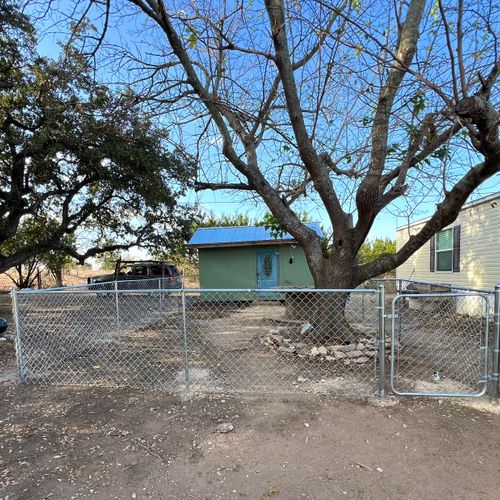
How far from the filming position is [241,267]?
12.6m

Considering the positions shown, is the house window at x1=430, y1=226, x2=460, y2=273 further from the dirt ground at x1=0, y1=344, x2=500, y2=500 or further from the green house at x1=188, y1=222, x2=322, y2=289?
the dirt ground at x1=0, y1=344, x2=500, y2=500

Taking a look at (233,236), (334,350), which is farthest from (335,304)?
(233,236)

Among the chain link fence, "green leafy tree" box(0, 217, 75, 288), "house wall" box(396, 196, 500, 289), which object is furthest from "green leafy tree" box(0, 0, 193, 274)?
"house wall" box(396, 196, 500, 289)

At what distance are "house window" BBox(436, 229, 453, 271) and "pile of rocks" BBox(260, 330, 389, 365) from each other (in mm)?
6368

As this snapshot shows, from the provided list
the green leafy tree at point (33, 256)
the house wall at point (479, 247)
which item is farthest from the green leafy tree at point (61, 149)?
the house wall at point (479, 247)

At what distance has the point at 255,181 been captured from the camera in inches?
210

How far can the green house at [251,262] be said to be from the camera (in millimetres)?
12383

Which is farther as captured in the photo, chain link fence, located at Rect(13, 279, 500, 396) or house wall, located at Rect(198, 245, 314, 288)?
house wall, located at Rect(198, 245, 314, 288)

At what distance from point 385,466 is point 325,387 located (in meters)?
1.35

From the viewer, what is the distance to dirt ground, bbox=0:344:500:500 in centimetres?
212

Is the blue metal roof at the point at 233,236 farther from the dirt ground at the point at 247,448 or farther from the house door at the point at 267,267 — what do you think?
the dirt ground at the point at 247,448

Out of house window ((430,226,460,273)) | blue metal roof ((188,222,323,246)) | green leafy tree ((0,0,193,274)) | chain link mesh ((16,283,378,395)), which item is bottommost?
chain link mesh ((16,283,378,395))

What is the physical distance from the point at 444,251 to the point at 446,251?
94 mm

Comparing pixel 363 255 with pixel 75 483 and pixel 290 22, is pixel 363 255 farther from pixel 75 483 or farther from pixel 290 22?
pixel 75 483
